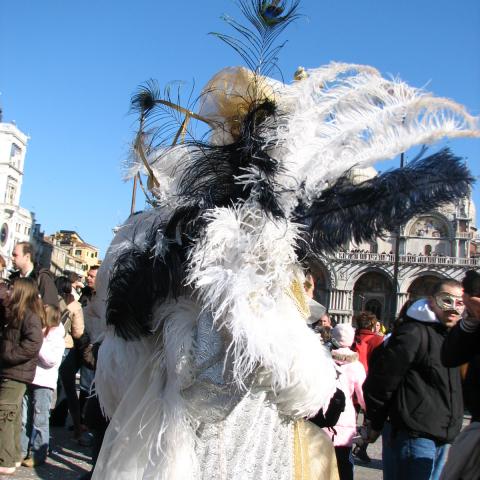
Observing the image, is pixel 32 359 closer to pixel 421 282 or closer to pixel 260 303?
pixel 260 303

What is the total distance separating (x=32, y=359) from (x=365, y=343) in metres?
3.94

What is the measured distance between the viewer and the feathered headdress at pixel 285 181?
2133 millimetres

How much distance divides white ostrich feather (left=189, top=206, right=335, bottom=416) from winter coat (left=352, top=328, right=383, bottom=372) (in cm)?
524

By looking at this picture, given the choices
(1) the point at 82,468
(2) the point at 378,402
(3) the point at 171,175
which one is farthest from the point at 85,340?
(3) the point at 171,175

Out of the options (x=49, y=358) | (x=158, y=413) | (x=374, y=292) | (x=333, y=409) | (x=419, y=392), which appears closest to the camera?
(x=158, y=413)

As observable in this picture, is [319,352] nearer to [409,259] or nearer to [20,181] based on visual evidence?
[409,259]

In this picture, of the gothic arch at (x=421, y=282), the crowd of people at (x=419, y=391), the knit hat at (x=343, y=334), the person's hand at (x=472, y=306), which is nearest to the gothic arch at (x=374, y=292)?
the gothic arch at (x=421, y=282)

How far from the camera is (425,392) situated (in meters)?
3.76

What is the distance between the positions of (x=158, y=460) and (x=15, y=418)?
12.9ft

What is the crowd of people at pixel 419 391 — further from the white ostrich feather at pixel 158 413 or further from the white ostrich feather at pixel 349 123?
the white ostrich feather at pixel 158 413

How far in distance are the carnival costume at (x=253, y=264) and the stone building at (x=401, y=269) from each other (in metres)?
57.5

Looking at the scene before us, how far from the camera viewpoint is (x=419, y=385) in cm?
378

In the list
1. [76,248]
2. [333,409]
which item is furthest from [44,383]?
[76,248]

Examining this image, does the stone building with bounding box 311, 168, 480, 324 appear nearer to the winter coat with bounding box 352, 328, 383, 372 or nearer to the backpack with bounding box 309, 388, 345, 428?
the winter coat with bounding box 352, 328, 383, 372
